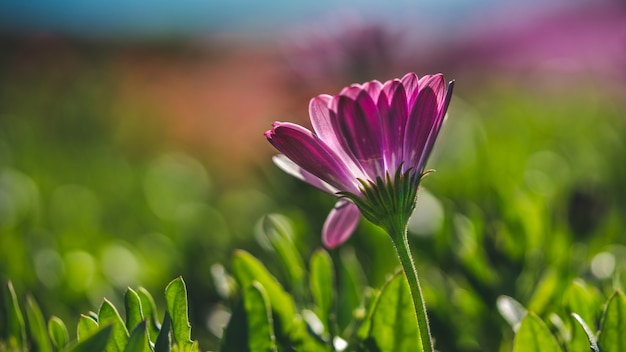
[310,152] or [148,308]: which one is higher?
[310,152]

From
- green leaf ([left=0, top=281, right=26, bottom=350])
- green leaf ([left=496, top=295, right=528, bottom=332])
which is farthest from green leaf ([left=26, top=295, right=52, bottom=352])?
green leaf ([left=496, top=295, right=528, bottom=332])

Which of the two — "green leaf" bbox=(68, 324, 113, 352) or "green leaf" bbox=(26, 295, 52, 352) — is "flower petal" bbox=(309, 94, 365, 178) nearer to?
"green leaf" bbox=(68, 324, 113, 352)

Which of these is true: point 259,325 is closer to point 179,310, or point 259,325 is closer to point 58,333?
point 179,310

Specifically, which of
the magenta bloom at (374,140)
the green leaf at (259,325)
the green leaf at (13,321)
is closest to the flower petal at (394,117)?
the magenta bloom at (374,140)

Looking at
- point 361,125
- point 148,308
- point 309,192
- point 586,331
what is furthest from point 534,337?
point 309,192

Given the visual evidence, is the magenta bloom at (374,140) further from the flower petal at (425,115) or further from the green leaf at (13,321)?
the green leaf at (13,321)

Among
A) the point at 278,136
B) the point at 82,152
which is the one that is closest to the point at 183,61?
the point at 82,152

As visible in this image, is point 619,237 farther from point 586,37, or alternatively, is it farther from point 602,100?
point 586,37
